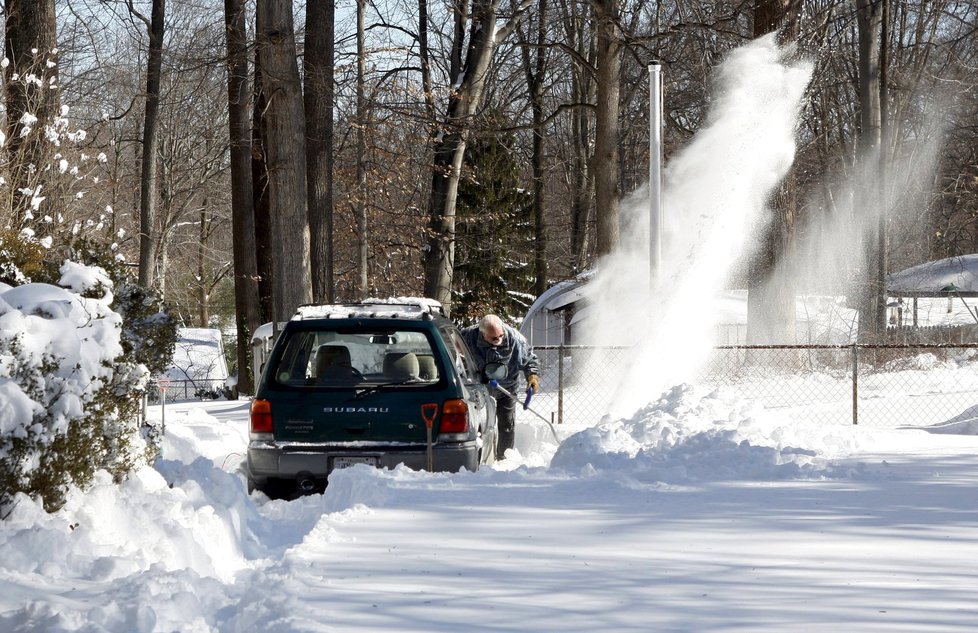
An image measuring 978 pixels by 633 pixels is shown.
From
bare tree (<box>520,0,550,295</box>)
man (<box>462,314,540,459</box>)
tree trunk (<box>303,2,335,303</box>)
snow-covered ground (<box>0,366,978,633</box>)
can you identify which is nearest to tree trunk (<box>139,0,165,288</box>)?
tree trunk (<box>303,2,335,303</box>)

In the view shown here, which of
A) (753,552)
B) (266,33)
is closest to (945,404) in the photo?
(266,33)

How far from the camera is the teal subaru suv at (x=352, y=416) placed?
314 inches

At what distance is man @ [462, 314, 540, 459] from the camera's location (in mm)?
11227

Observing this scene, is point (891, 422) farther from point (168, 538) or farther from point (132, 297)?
point (168, 538)

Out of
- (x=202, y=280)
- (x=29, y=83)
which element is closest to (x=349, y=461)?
(x=29, y=83)

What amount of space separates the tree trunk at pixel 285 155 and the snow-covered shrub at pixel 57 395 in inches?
398

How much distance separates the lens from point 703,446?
8.82 meters

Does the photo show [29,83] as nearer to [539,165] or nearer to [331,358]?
[331,358]

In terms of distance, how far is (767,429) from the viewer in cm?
988

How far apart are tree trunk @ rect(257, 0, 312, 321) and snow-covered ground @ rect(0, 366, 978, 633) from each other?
28.3 ft

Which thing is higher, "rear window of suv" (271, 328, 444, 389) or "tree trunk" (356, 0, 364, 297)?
"tree trunk" (356, 0, 364, 297)

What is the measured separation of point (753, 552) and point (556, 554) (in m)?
1.00

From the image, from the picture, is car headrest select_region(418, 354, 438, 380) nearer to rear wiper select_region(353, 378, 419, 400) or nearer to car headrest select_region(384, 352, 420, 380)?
car headrest select_region(384, 352, 420, 380)

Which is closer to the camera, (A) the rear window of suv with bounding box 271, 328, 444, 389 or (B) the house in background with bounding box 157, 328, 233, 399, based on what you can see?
(A) the rear window of suv with bounding box 271, 328, 444, 389
